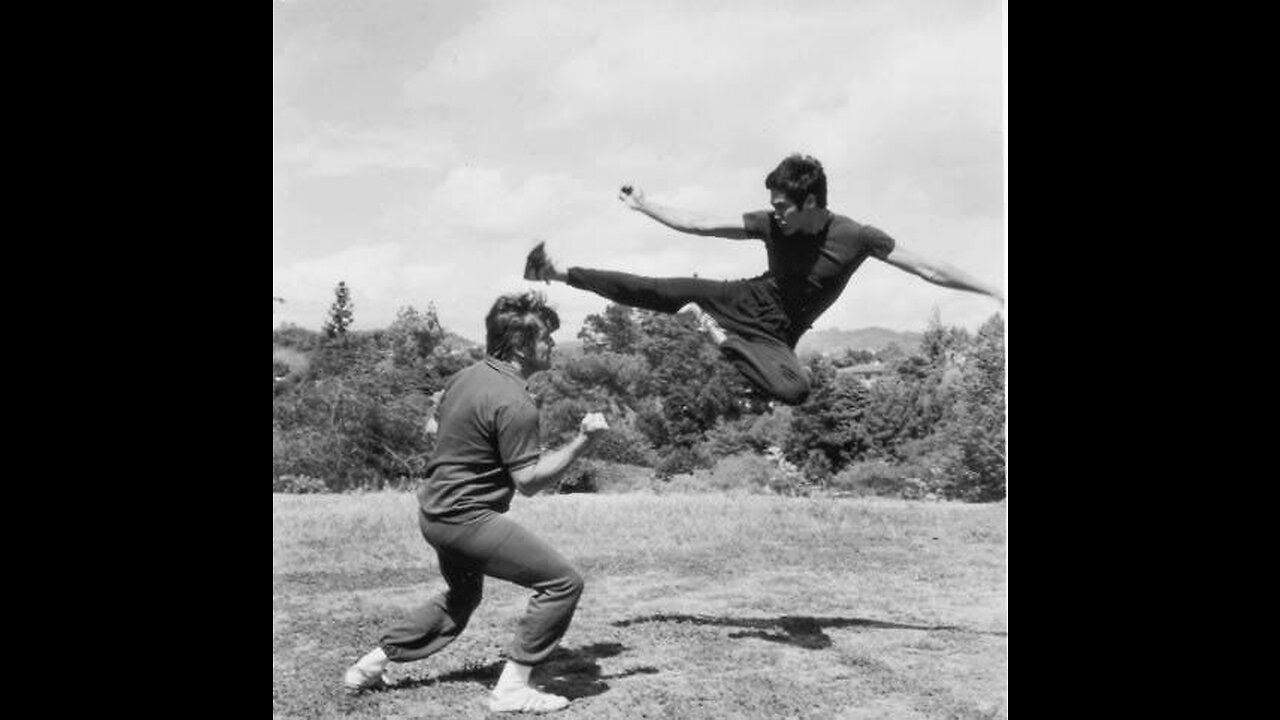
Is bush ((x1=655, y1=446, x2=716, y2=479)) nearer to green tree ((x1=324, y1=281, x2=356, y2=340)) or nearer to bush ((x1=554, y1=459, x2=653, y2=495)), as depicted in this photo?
bush ((x1=554, y1=459, x2=653, y2=495))

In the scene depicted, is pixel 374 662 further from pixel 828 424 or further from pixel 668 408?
pixel 828 424

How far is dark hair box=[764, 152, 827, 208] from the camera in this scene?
4559 mm

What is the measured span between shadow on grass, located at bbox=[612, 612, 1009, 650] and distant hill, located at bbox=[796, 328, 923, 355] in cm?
176

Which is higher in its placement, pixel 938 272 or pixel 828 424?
pixel 938 272

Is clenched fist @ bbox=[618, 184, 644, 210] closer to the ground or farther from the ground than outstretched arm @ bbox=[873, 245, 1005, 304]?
farther from the ground

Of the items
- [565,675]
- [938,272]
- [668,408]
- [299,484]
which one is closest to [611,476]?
[668,408]

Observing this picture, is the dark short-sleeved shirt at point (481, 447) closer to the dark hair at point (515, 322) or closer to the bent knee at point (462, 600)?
the dark hair at point (515, 322)

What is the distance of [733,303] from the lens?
4621 mm

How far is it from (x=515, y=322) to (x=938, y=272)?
183 cm

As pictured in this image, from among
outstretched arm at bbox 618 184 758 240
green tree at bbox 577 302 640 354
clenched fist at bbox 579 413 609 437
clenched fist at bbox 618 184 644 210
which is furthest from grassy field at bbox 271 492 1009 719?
clenched fist at bbox 618 184 644 210

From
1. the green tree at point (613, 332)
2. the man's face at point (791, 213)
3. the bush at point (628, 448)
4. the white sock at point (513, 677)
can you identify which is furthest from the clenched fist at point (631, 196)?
the white sock at point (513, 677)
